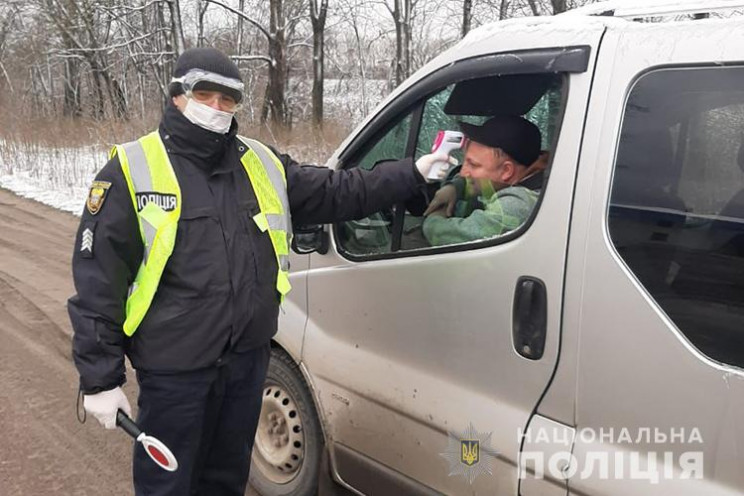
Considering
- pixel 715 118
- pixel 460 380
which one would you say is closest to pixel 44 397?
pixel 460 380

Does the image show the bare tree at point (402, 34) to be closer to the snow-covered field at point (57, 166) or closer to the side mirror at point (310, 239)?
the snow-covered field at point (57, 166)

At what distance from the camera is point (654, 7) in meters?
1.81

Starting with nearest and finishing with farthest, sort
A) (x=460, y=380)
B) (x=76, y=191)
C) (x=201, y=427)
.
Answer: (x=460, y=380), (x=201, y=427), (x=76, y=191)

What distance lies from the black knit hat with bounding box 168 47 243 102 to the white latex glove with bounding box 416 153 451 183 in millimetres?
722

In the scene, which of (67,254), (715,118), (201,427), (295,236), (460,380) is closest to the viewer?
(715,118)

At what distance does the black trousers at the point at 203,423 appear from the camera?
2.23 metres

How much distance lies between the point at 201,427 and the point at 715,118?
6.48 feet

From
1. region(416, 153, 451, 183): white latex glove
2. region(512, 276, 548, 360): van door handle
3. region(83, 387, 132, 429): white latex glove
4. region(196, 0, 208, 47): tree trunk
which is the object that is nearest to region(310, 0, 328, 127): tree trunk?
region(196, 0, 208, 47): tree trunk

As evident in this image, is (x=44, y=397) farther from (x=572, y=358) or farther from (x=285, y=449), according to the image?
(x=572, y=358)

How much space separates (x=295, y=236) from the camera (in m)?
2.66

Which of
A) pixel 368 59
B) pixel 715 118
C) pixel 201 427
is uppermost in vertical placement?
pixel 368 59

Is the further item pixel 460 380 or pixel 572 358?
pixel 460 380

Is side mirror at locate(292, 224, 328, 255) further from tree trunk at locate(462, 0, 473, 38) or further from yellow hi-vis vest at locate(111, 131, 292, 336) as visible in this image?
tree trunk at locate(462, 0, 473, 38)

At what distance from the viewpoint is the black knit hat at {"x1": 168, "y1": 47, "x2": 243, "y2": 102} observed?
2.15 m
